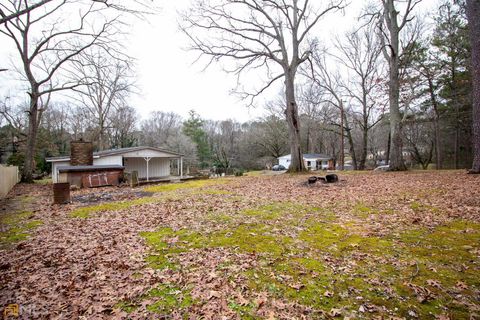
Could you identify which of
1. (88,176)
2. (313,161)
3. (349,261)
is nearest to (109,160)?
(88,176)

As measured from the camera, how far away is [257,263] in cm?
343

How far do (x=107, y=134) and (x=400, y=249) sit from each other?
149 feet

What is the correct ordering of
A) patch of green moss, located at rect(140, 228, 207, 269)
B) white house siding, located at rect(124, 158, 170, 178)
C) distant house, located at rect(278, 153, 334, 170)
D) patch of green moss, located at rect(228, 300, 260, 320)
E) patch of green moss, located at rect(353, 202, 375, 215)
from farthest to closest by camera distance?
1. distant house, located at rect(278, 153, 334, 170)
2. white house siding, located at rect(124, 158, 170, 178)
3. patch of green moss, located at rect(353, 202, 375, 215)
4. patch of green moss, located at rect(140, 228, 207, 269)
5. patch of green moss, located at rect(228, 300, 260, 320)

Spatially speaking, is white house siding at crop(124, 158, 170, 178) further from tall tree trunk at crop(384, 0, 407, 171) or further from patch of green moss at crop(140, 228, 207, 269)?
tall tree trunk at crop(384, 0, 407, 171)

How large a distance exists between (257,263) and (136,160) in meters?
23.9

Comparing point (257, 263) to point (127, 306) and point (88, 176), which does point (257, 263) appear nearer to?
point (127, 306)

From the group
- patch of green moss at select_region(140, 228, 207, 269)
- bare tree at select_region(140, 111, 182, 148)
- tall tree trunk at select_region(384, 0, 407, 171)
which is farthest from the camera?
bare tree at select_region(140, 111, 182, 148)

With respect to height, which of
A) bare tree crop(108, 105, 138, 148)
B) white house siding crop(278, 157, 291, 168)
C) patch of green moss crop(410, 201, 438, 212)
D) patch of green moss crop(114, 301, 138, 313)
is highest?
bare tree crop(108, 105, 138, 148)

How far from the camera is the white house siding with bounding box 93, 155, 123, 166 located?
20453mm

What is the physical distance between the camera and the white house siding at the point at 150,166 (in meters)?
24.4

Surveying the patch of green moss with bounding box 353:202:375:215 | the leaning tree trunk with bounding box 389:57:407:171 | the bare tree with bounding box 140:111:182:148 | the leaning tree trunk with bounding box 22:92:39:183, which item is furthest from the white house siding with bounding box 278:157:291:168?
the patch of green moss with bounding box 353:202:375:215

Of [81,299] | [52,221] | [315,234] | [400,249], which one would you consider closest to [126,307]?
[81,299]

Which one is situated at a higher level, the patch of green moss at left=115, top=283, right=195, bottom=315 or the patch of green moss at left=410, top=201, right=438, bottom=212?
the patch of green moss at left=410, top=201, right=438, bottom=212

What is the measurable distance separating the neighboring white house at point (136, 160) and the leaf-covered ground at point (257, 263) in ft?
49.5
